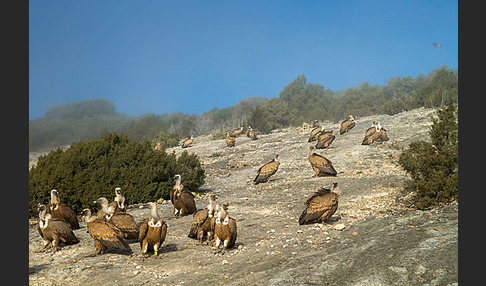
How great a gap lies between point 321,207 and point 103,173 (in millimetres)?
8311

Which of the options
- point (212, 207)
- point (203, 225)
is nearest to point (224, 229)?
point (212, 207)

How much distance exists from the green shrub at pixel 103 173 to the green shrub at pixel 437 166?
8.77 meters

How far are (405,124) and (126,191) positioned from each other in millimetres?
21916

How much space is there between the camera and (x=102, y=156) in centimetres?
1559

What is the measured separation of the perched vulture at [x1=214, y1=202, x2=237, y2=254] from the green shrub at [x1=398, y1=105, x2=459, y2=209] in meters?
4.72

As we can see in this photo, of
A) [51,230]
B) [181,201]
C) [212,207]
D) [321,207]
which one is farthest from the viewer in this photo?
[181,201]

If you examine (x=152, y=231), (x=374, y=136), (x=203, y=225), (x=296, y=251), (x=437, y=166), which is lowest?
(x=296, y=251)

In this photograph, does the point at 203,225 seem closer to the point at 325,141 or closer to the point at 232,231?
the point at 232,231

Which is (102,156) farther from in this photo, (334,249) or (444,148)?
(444,148)

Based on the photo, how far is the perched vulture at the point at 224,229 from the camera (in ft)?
28.8

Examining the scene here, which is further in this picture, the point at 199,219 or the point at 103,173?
the point at 103,173

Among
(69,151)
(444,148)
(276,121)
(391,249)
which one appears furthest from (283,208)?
(276,121)

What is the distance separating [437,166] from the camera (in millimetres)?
11328

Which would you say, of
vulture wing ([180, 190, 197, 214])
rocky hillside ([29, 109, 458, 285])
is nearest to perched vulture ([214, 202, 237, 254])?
rocky hillside ([29, 109, 458, 285])
